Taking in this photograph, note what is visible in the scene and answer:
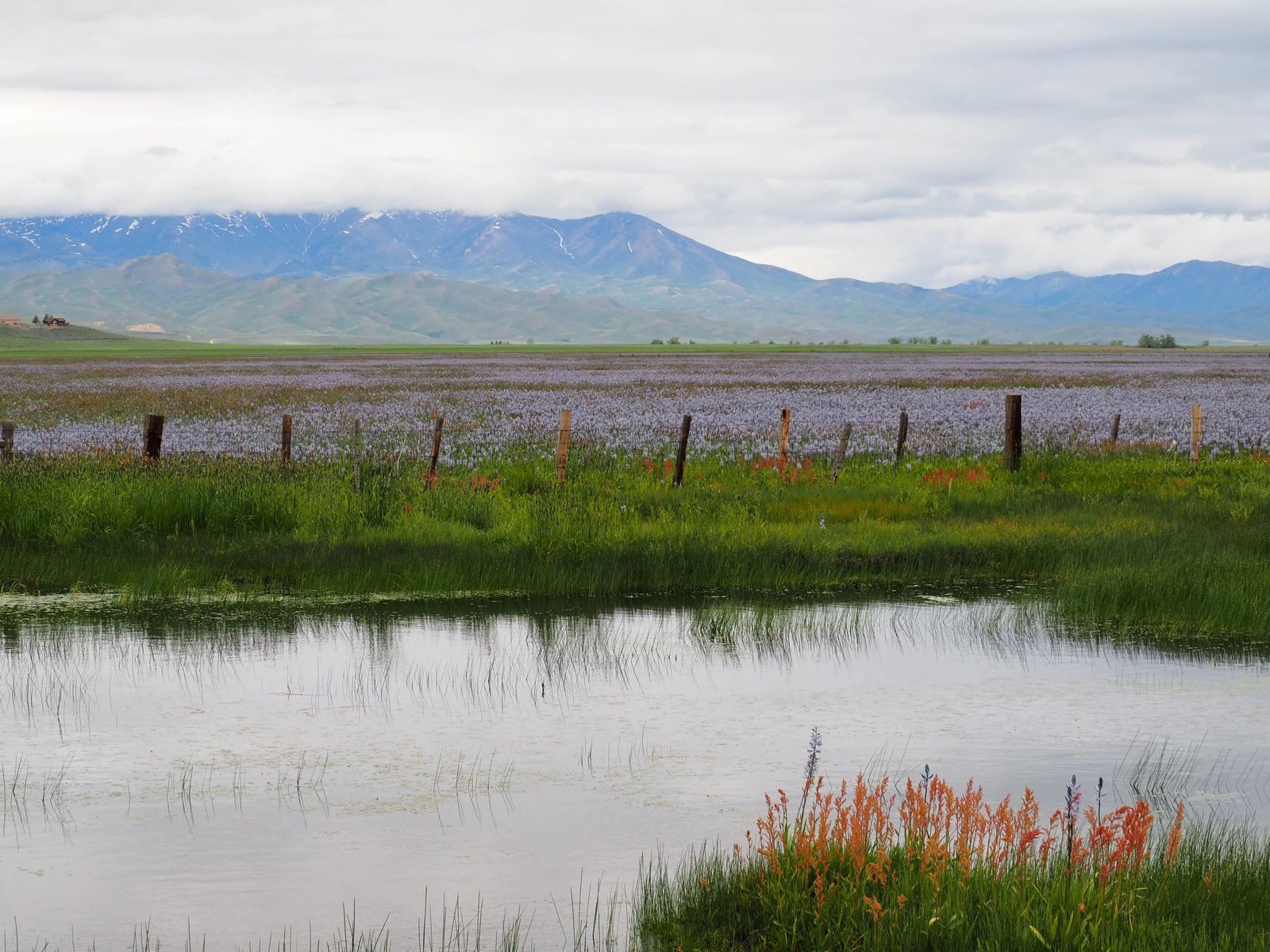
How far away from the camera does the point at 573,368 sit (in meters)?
102

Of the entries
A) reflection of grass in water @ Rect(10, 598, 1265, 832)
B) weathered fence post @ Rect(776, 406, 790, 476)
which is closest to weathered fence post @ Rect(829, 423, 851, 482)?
weathered fence post @ Rect(776, 406, 790, 476)

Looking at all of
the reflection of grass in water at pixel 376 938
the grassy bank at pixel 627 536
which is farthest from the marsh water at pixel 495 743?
the grassy bank at pixel 627 536

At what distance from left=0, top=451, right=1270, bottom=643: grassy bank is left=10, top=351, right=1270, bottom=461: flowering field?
685 centimetres

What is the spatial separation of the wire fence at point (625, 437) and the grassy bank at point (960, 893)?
20.2m

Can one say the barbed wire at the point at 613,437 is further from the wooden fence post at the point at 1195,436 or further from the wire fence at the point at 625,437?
the wooden fence post at the point at 1195,436

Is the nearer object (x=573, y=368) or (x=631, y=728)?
(x=631, y=728)

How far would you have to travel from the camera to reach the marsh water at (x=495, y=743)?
7.93 meters

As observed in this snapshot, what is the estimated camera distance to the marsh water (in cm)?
793

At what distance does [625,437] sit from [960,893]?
92.9 ft

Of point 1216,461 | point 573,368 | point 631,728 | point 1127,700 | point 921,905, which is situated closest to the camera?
point 921,905

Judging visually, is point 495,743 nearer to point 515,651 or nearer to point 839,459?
point 515,651

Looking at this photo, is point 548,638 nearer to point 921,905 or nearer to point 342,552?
point 342,552

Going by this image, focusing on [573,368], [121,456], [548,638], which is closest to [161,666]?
[548,638]

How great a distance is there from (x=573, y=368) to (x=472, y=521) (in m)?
82.0
